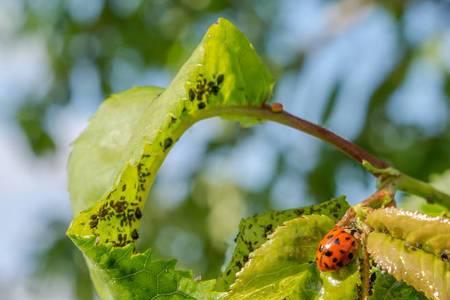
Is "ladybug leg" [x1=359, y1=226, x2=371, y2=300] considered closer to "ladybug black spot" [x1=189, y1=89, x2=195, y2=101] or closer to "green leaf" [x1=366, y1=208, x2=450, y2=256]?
"green leaf" [x1=366, y1=208, x2=450, y2=256]

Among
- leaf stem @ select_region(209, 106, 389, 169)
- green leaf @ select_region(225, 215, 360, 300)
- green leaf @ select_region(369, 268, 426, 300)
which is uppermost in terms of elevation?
leaf stem @ select_region(209, 106, 389, 169)

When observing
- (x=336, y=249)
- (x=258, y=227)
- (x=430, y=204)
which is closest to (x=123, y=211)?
(x=258, y=227)

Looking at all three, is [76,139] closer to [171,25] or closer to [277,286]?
[277,286]

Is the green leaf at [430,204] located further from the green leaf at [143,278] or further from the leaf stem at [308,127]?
the green leaf at [143,278]

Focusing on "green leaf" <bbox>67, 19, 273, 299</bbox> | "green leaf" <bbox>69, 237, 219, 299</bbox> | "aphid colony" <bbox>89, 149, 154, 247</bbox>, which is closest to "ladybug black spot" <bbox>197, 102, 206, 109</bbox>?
"green leaf" <bbox>67, 19, 273, 299</bbox>

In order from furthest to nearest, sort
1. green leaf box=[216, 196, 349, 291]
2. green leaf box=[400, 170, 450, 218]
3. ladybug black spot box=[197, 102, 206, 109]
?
green leaf box=[400, 170, 450, 218] → ladybug black spot box=[197, 102, 206, 109] → green leaf box=[216, 196, 349, 291]

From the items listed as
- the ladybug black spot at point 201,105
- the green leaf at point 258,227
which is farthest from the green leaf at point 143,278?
the ladybug black spot at point 201,105
